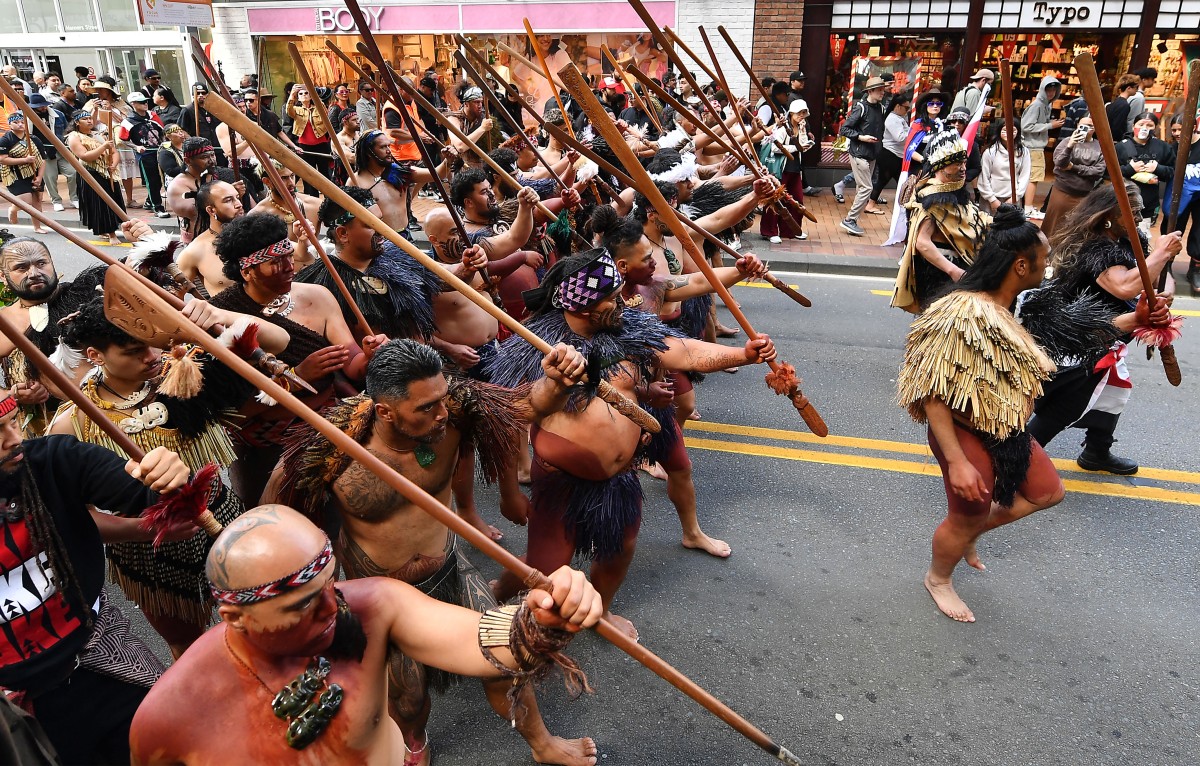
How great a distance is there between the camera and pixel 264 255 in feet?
12.6

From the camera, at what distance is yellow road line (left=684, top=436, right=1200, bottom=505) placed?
202 inches

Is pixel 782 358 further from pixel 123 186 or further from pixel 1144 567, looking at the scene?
pixel 123 186

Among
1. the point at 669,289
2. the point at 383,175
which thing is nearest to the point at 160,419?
the point at 669,289

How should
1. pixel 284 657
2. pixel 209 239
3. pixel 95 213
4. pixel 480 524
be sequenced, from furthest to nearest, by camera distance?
1. pixel 95 213
2. pixel 209 239
3. pixel 480 524
4. pixel 284 657

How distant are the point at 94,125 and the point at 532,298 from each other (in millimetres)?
13314

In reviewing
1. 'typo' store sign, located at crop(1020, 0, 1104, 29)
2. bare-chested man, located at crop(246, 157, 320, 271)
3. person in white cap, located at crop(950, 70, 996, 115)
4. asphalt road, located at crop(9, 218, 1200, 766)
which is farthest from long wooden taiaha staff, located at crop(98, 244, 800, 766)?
'typo' store sign, located at crop(1020, 0, 1104, 29)

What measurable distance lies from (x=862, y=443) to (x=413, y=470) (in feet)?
12.7

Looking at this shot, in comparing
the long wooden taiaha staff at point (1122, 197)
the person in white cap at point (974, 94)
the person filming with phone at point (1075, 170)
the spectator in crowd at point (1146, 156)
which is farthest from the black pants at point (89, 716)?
the person in white cap at point (974, 94)

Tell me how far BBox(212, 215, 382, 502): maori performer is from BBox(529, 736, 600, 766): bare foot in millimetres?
1728

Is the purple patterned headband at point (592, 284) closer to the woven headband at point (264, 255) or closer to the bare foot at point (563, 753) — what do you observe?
the woven headband at point (264, 255)

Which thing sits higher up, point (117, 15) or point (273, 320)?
point (117, 15)

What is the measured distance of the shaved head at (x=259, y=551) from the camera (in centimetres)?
182

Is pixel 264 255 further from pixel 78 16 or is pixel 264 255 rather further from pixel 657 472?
pixel 78 16

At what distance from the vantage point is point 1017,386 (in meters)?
3.73
